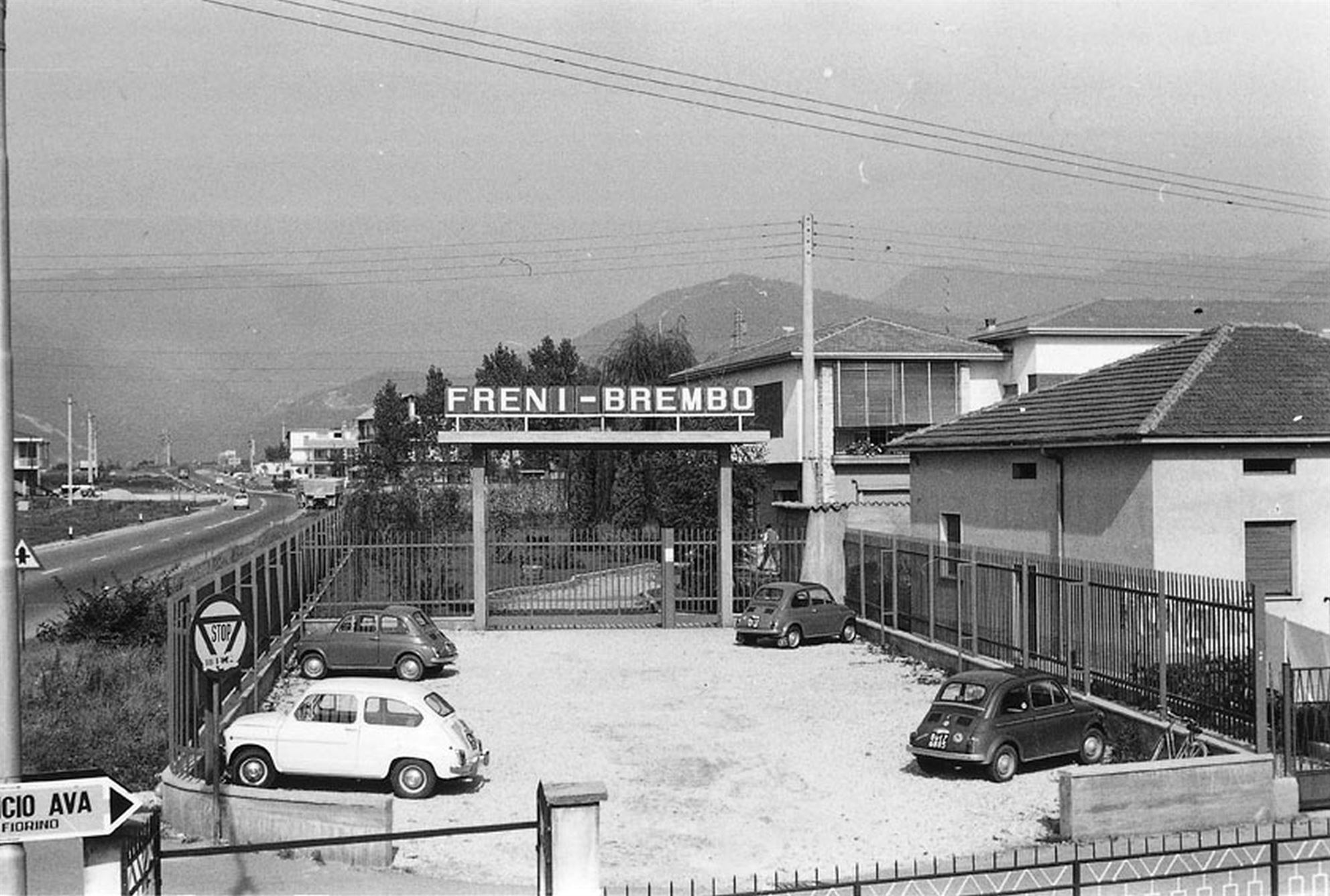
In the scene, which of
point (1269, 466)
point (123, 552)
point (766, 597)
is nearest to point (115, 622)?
point (766, 597)

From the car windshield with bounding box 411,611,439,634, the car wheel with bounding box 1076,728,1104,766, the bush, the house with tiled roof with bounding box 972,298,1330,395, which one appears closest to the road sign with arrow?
the car wheel with bounding box 1076,728,1104,766

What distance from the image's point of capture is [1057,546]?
24.4 m

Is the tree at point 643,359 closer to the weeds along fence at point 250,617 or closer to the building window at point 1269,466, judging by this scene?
the weeds along fence at point 250,617

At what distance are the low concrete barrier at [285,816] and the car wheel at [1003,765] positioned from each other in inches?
274

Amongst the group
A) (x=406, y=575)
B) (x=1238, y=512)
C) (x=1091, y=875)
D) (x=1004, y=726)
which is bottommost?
(x=1091, y=875)

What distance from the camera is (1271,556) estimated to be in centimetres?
2200

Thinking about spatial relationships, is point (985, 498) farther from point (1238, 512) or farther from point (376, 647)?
point (376, 647)

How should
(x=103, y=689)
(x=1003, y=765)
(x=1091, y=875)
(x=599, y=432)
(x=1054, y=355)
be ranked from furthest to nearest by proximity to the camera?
(x=1054, y=355) → (x=599, y=432) → (x=103, y=689) → (x=1003, y=765) → (x=1091, y=875)

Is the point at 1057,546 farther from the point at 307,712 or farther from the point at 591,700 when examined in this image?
the point at 307,712

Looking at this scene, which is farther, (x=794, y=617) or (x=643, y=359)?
(x=643, y=359)

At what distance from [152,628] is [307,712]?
1242 cm

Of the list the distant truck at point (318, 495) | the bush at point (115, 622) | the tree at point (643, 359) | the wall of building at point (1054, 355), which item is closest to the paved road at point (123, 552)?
the bush at point (115, 622)

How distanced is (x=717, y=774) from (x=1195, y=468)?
36.1 ft

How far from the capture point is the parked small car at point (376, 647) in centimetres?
2169
